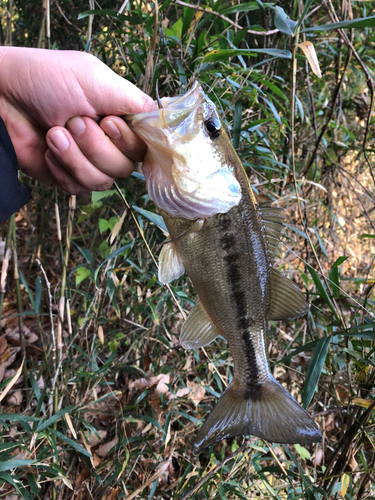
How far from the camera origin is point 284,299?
1.25 metres

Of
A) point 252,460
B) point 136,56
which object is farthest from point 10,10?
point 252,460

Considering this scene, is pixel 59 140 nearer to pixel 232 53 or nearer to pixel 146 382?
pixel 232 53

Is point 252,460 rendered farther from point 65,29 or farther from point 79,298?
point 65,29

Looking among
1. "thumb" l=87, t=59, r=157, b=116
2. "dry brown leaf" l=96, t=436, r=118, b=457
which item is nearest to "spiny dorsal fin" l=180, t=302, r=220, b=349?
"thumb" l=87, t=59, r=157, b=116

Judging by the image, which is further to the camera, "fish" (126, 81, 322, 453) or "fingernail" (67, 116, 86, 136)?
"fingernail" (67, 116, 86, 136)

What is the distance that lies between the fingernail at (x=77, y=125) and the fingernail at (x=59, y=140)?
0.12 ft

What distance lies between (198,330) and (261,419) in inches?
14.0

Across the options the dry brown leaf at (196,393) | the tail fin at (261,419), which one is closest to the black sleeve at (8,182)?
the tail fin at (261,419)

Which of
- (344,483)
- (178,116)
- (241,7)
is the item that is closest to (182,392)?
(344,483)

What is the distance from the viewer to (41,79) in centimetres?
120

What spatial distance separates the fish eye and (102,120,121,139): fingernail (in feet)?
0.99

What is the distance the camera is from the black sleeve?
3.95ft

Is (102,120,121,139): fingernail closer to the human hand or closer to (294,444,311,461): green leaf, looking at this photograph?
the human hand

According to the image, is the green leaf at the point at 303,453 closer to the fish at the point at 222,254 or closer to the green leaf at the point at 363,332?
the green leaf at the point at 363,332
